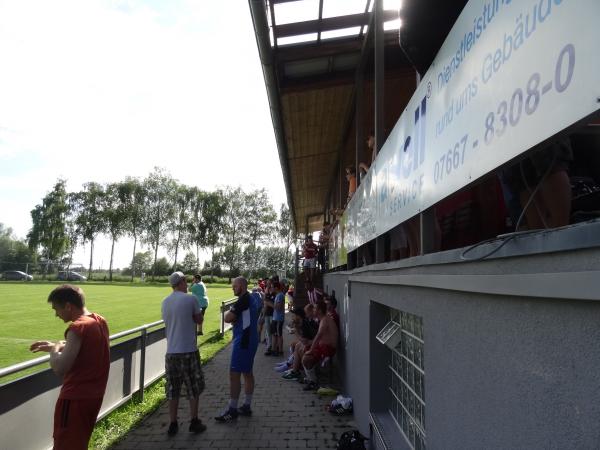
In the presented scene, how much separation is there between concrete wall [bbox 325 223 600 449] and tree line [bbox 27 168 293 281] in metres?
67.9

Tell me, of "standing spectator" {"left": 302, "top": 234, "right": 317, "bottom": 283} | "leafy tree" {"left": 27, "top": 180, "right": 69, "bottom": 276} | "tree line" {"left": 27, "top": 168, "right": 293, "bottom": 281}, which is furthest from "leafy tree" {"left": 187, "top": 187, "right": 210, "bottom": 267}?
"standing spectator" {"left": 302, "top": 234, "right": 317, "bottom": 283}

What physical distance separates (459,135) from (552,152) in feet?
1.21

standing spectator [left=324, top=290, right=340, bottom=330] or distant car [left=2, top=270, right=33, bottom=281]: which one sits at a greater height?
distant car [left=2, top=270, right=33, bottom=281]

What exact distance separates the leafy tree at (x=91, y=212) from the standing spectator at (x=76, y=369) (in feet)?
233

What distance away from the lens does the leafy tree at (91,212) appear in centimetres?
6981

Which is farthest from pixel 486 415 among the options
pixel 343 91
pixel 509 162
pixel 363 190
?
pixel 343 91

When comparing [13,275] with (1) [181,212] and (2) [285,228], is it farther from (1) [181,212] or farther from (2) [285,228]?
(2) [285,228]

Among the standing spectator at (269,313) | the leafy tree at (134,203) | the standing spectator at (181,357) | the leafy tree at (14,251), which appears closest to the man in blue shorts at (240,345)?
the standing spectator at (181,357)

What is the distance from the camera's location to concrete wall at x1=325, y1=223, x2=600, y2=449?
1095 mm

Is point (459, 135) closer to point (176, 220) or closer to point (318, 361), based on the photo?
point (318, 361)

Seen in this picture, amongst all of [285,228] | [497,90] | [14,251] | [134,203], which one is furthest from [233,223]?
[497,90]

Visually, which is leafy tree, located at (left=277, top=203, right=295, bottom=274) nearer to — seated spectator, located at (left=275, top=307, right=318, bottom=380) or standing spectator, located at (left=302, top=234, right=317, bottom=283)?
standing spectator, located at (left=302, top=234, right=317, bottom=283)

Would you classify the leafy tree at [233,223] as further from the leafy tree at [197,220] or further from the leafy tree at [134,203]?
the leafy tree at [134,203]

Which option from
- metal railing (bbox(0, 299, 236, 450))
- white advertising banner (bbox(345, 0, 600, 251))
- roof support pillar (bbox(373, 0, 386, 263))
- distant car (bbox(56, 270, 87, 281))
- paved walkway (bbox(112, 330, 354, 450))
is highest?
roof support pillar (bbox(373, 0, 386, 263))
